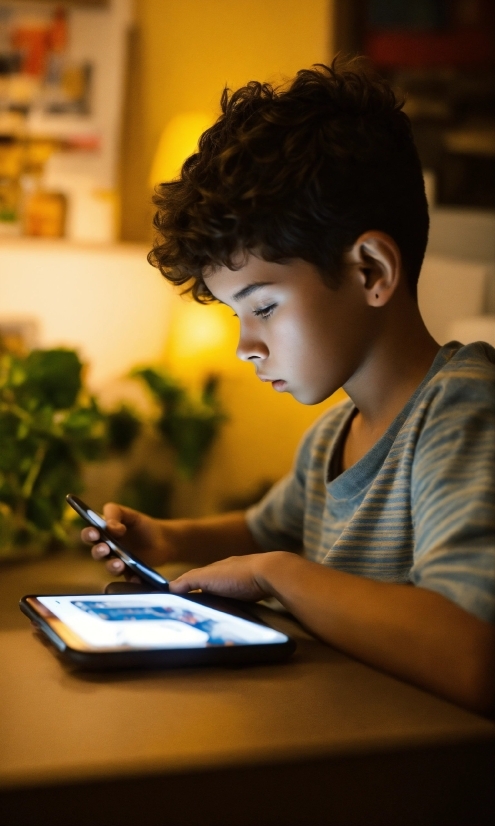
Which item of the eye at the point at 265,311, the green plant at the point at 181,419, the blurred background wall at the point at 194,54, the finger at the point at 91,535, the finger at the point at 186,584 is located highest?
the blurred background wall at the point at 194,54

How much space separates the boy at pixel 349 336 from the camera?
0.66 meters

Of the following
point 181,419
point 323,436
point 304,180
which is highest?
point 304,180

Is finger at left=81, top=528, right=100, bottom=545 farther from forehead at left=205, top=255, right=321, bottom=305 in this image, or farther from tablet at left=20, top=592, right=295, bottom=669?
forehead at left=205, top=255, right=321, bottom=305

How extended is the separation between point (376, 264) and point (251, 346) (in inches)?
5.3

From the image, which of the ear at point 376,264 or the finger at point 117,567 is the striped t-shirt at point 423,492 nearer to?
the ear at point 376,264

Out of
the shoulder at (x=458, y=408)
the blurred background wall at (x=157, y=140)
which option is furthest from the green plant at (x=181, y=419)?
the shoulder at (x=458, y=408)

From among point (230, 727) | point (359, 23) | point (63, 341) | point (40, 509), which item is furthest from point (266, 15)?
point (230, 727)

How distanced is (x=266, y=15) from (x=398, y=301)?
170 centimetres

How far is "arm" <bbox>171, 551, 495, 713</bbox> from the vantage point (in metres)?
0.60

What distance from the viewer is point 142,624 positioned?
65cm

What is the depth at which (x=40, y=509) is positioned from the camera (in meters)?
1.58

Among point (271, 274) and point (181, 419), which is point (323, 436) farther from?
point (181, 419)

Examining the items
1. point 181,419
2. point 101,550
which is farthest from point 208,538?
point 181,419

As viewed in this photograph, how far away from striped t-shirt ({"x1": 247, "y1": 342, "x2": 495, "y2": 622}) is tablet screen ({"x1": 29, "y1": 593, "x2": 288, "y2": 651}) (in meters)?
0.13
